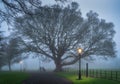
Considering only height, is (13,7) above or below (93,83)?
above

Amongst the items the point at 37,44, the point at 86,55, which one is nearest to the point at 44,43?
the point at 37,44

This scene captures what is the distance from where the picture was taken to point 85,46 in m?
50.4

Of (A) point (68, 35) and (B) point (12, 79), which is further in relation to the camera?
(A) point (68, 35)

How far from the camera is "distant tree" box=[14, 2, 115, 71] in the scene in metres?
46.7

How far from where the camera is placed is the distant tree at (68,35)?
4669 centimetres

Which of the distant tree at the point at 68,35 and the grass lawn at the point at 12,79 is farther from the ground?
the distant tree at the point at 68,35

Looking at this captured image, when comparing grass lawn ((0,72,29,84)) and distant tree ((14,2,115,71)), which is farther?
distant tree ((14,2,115,71))

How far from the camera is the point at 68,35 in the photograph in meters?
48.8

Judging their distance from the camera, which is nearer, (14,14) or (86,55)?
(14,14)

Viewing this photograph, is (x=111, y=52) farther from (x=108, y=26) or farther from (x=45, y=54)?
(x=45, y=54)

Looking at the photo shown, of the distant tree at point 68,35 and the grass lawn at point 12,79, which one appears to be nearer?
the grass lawn at point 12,79

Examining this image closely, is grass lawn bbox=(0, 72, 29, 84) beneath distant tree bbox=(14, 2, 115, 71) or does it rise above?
beneath

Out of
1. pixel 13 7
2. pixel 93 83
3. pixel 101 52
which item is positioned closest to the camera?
pixel 13 7

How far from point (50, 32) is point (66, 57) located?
7.74m
